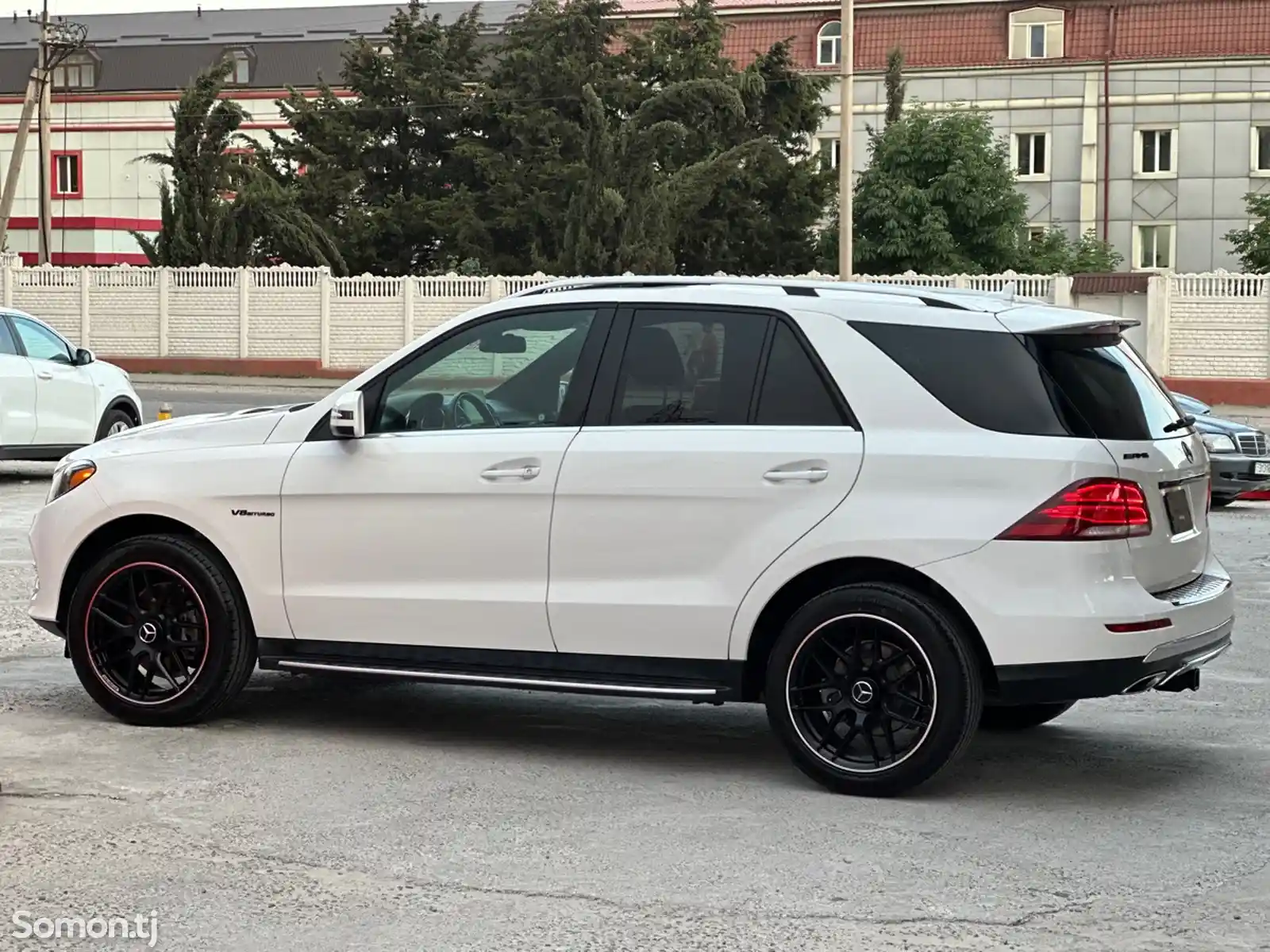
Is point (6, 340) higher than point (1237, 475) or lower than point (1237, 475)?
higher

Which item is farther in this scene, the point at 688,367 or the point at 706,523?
the point at 688,367

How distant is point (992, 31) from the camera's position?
197 ft

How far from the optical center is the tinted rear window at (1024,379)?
6.41 m

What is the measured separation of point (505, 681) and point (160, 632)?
1.43 meters

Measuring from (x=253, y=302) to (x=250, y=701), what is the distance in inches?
1334

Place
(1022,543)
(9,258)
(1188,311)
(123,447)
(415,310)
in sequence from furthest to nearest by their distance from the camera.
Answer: (9,258) → (415,310) → (1188,311) → (123,447) → (1022,543)

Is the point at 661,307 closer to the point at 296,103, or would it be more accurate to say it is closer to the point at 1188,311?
the point at 1188,311

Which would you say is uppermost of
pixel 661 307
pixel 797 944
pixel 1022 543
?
pixel 661 307

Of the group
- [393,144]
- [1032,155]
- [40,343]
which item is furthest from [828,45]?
[40,343]

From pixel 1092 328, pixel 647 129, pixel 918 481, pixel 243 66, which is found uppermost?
pixel 243 66

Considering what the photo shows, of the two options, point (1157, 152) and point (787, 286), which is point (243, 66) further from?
point (787, 286)

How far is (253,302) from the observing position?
135 ft

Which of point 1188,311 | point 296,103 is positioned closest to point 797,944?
point 1188,311

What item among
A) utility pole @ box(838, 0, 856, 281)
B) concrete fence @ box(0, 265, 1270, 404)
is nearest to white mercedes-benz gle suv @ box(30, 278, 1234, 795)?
utility pole @ box(838, 0, 856, 281)
